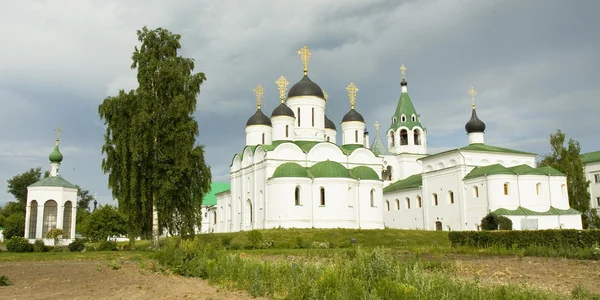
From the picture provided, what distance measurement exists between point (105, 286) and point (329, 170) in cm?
2887

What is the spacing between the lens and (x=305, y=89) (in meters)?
47.0

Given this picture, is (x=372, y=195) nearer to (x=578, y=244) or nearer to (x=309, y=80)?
(x=309, y=80)

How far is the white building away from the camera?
36.7m

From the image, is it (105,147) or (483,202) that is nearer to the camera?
(105,147)

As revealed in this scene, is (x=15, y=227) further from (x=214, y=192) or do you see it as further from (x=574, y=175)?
(x=574, y=175)

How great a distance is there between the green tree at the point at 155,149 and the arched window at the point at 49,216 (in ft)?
48.5

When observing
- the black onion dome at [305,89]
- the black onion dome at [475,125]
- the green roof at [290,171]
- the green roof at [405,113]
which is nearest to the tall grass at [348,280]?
the green roof at [290,171]

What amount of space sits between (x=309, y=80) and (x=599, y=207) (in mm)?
34324

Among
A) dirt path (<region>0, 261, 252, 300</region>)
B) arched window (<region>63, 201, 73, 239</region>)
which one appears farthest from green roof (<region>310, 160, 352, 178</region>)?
dirt path (<region>0, 261, 252, 300</region>)

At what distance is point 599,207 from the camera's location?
54625mm

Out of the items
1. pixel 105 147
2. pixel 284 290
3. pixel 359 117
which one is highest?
pixel 359 117

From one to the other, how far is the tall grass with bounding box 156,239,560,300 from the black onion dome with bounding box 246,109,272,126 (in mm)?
32900

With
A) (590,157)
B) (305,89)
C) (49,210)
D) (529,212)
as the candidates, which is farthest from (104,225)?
(590,157)

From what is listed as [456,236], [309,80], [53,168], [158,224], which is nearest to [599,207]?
[309,80]
